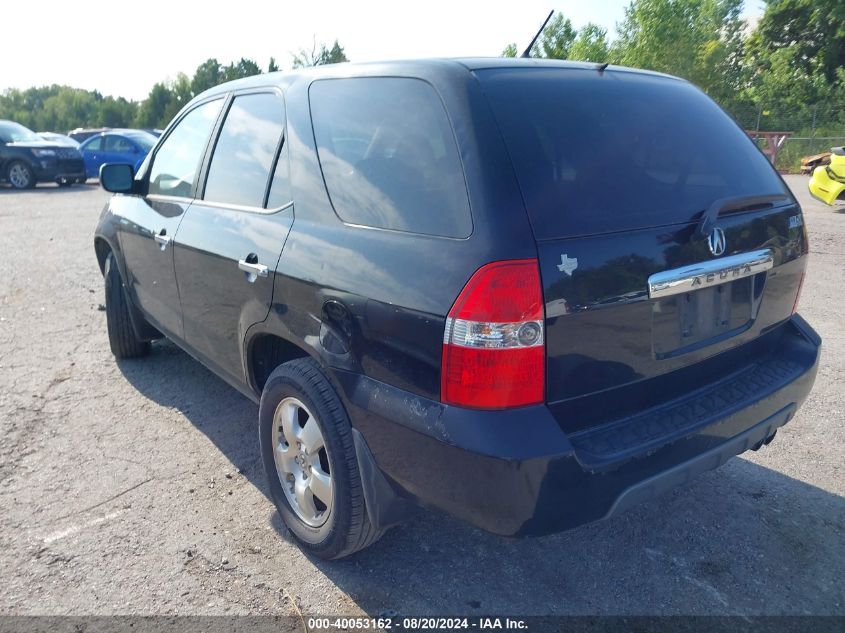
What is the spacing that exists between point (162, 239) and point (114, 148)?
59.0ft

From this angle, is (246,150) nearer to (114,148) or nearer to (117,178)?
(117,178)

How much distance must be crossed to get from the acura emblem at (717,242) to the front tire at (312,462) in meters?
1.37

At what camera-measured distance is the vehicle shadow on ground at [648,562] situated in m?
2.55

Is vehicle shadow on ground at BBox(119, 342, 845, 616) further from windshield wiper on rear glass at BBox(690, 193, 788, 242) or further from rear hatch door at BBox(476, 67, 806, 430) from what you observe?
windshield wiper on rear glass at BBox(690, 193, 788, 242)

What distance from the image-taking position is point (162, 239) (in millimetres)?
3838

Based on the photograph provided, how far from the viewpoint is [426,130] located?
233cm

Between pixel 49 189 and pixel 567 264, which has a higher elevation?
pixel 567 264

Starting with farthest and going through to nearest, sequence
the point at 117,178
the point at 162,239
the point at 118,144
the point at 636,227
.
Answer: the point at 118,144
the point at 117,178
the point at 162,239
the point at 636,227

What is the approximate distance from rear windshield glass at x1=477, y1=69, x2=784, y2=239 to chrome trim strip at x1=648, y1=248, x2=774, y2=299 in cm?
18

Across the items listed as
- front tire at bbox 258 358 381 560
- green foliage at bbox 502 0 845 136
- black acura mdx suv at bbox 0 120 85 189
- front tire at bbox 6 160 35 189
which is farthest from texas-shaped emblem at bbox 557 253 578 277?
green foliage at bbox 502 0 845 136

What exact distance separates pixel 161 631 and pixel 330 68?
7.35 feet

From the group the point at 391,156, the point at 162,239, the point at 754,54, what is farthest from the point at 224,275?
the point at 754,54

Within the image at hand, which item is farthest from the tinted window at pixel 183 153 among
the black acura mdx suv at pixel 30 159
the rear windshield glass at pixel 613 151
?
the black acura mdx suv at pixel 30 159

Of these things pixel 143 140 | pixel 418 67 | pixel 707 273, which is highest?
pixel 418 67
